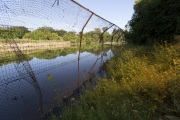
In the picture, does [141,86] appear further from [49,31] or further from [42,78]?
[42,78]

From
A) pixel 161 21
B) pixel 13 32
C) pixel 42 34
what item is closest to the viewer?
pixel 13 32

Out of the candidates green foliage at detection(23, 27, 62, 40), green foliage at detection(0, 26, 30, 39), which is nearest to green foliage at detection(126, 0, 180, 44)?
green foliage at detection(23, 27, 62, 40)

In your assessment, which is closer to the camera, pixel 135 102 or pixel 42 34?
pixel 135 102

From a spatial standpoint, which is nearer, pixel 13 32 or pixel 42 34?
pixel 13 32

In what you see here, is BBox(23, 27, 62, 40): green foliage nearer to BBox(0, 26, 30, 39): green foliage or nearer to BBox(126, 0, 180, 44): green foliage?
BBox(0, 26, 30, 39): green foliage

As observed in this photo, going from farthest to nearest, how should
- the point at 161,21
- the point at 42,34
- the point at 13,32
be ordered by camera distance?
the point at 161,21 → the point at 42,34 → the point at 13,32

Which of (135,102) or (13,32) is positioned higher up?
(13,32)

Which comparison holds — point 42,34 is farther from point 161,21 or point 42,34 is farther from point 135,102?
point 161,21

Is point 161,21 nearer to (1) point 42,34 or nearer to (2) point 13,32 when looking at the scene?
(1) point 42,34

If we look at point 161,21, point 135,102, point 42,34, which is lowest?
point 135,102

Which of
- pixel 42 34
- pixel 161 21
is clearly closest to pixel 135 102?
pixel 42 34

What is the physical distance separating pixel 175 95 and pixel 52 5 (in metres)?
2.76

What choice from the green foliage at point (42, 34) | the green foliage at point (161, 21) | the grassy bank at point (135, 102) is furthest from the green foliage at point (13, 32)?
the green foliage at point (161, 21)

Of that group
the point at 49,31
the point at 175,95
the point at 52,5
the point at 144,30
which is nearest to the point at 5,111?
the point at 49,31
